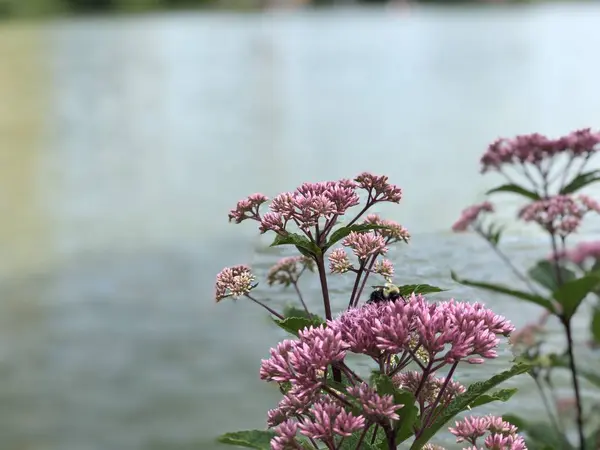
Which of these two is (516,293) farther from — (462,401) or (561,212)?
(462,401)

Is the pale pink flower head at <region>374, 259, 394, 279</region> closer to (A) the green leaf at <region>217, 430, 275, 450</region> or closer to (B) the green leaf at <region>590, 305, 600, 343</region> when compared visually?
(A) the green leaf at <region>217, 430, 275, 450</region>

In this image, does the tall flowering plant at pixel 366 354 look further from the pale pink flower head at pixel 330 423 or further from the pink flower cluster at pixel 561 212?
the pink flower cluster at pixel 561 212

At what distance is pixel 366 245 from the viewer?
1.84 feet

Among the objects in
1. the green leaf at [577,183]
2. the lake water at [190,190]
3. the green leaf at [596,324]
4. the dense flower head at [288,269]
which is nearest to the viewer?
the dense flower head at [288,269]

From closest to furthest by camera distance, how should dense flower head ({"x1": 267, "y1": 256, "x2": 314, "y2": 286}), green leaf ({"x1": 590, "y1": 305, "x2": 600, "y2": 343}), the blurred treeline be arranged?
dense flower head ({"x1": 267, "y1": 256, "x2": 314, "y2": 286}), green leaf ({"x1": 590, "y1": 305, "x2": 600, "y2": 343}), the blurred treeline

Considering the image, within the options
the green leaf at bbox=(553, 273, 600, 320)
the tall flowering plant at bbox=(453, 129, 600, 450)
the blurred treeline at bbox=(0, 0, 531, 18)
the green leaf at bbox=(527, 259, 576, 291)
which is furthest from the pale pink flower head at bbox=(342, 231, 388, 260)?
the blurred treeline at bbox=(0, 0, 531, 18)

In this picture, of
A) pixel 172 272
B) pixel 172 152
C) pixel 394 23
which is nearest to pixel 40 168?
pixel 172 152

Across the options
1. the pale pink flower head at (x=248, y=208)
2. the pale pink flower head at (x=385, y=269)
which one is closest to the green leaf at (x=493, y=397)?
the pale pink flower head at (x=385, y=269)

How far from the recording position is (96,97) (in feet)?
33.3

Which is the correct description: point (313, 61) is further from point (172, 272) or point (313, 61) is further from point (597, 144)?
point (597, 144)

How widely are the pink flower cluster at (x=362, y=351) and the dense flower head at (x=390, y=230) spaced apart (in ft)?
0.38

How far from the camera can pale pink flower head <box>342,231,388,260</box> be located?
555 millimetres

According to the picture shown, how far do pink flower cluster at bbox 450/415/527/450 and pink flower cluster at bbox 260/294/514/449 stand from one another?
0.04 meters

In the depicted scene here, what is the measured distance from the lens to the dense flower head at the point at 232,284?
0.56m
